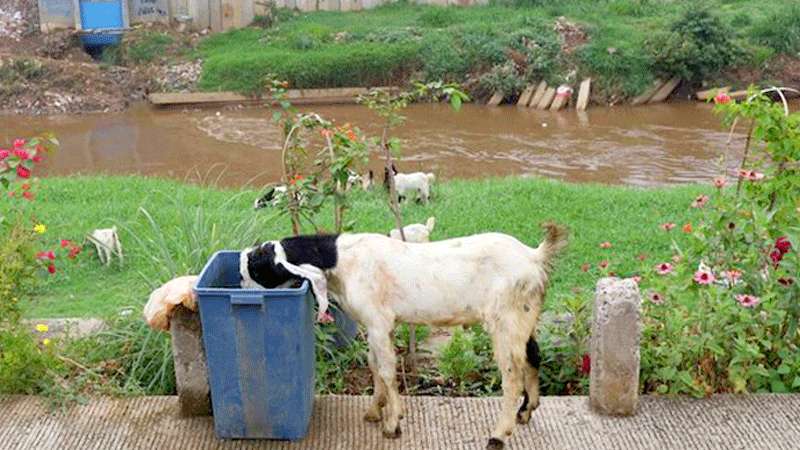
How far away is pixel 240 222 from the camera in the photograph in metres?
5.86

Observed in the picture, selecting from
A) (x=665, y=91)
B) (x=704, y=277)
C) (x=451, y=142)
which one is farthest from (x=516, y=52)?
(x=704, y=277)

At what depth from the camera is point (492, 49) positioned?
1767 centimetres

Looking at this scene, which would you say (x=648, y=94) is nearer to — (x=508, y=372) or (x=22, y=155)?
(x=22, y=155)

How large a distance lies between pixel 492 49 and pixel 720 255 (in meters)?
13.3

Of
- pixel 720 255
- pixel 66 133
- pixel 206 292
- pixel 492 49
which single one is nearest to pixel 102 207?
pixel 206 292

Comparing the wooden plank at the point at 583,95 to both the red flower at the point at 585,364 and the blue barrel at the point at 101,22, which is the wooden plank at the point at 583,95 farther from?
the red flower at the point at 585,364

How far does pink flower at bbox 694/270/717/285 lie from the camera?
15.1ft

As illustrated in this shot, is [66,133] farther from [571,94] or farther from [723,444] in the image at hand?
[723,444]

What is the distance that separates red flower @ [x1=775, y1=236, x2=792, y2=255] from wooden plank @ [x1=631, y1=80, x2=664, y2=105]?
43.2 ft

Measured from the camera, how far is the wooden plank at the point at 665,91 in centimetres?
1761

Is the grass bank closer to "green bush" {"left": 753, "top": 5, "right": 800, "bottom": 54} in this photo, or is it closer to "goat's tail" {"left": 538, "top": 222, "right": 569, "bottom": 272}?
"green bush" {"left": 753, "top": 5, "right": 800, "bottom": 54}

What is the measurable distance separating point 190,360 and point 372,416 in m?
0.85

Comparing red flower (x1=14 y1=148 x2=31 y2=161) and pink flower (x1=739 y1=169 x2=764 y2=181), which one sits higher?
pink flower (x1=739 y1=169 x2=764 y2=181)

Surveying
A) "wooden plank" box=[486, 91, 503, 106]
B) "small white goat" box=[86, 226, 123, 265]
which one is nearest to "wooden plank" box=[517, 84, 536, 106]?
"wooden plank" box=[486, 91, 503, 106]
